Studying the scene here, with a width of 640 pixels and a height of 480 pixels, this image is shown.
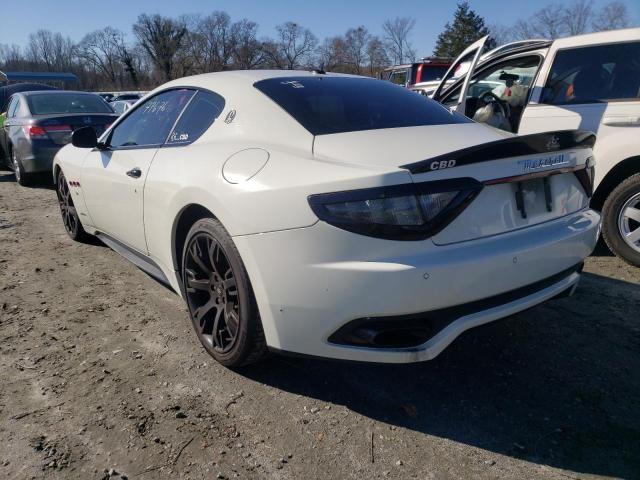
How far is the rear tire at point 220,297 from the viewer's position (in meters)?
2.38

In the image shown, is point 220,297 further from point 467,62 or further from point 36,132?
point 36,132

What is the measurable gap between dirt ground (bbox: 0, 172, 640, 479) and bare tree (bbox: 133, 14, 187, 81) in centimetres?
6844

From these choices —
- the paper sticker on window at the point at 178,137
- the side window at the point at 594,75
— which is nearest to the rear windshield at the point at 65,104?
the paper sticker on window at the point at 178,137

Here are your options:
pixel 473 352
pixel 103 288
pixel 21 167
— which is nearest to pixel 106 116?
pixel 21 167

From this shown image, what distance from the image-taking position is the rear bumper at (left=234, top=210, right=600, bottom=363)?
2004 millimetres

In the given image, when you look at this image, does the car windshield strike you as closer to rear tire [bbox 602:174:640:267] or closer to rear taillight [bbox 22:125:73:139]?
rear taillight [bbox 22:125:73:139]

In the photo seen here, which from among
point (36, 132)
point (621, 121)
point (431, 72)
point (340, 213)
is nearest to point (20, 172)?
point (36, 132)

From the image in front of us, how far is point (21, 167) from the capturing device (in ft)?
27.0

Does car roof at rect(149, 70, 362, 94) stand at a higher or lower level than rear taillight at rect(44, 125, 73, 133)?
higher

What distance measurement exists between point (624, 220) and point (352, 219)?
3113 mm

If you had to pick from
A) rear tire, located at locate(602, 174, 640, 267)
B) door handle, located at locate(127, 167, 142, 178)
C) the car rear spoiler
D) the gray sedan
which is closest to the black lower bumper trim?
the car rear spoiler

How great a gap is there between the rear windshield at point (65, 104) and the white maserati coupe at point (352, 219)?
6159mm

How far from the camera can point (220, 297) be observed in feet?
8.72

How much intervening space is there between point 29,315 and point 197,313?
4.52 ft
